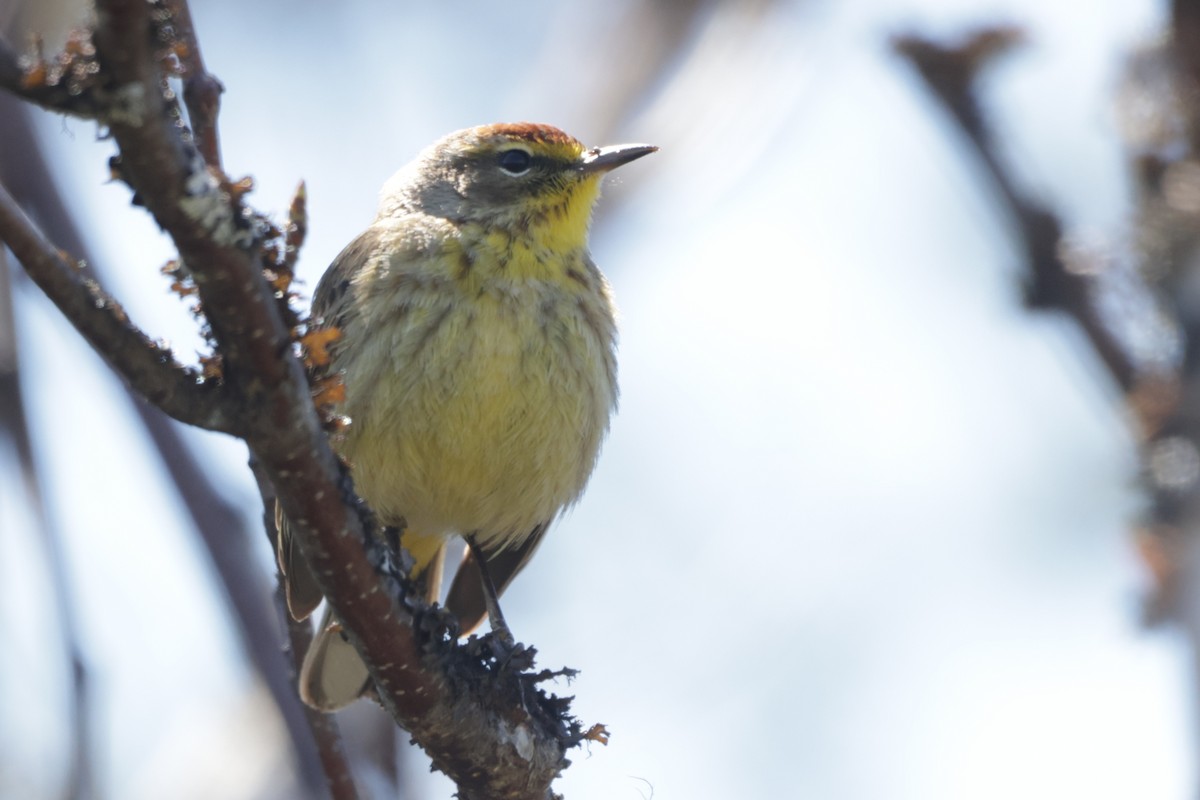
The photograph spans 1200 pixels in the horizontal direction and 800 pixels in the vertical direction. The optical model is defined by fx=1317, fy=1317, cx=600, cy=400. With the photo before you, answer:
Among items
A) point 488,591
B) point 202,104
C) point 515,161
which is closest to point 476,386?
point 488,591

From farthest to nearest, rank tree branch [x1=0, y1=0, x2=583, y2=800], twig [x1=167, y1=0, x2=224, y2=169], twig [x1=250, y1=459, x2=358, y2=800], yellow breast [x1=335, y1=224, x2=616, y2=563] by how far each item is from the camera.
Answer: yellow breast [x1=335, y1=224, x2=616, y2=563]
twig [x1=250, y1=459, x2=358, y2=800]
twig [x1=167, y1=0, x2=224, y2=169]
tree branch [x1=0, y1=0, x2=583, y2=800]

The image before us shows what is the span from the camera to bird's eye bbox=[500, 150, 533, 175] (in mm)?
5723

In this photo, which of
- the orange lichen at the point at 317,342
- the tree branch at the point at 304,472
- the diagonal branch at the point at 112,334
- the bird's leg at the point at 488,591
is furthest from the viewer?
the bird's leg at the point at 488,591

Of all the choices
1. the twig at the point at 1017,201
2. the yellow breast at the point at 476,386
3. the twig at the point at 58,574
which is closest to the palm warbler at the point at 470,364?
the yellow breast at the point at 476,386

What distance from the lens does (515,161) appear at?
5785 millimetres

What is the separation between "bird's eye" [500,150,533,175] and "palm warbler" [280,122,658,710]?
0.06 ft

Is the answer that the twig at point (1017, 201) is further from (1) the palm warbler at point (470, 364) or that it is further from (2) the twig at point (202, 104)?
(2) the twig at point (202, 104)

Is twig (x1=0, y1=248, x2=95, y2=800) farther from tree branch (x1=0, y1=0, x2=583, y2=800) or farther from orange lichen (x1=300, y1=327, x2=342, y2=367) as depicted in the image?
orange lichen (x1=300, y1=327, x2=342, y2=367)

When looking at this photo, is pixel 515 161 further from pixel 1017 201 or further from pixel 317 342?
pixel 317 342

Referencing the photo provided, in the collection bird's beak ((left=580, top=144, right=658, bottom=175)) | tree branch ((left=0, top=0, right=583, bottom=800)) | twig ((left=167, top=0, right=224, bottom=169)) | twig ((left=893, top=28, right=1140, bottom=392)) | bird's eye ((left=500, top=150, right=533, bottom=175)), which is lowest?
tree branch ((left=0, top=0, right=583, bottom=800))

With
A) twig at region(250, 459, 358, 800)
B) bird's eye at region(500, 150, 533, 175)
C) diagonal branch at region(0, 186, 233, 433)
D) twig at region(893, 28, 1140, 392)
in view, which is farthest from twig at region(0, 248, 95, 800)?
twig at region(893, 28, 1140, 392)

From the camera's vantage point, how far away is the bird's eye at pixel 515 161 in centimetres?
572

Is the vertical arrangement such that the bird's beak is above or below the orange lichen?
above

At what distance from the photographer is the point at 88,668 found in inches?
153
